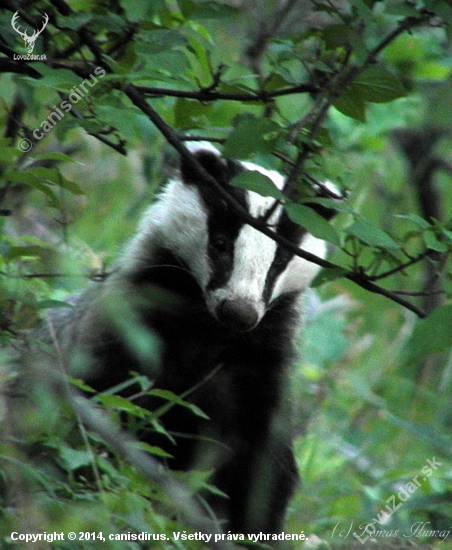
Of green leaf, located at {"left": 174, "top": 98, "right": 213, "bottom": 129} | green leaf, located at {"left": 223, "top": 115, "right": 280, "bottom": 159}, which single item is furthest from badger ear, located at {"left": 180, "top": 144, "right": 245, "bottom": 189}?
green leaf, located at {"left": 223, "top": 115, "right": 280, "bottom": 159}

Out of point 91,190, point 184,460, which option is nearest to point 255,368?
point 184,460

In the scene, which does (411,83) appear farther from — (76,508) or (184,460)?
(76,508)

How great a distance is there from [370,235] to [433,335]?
25 cm

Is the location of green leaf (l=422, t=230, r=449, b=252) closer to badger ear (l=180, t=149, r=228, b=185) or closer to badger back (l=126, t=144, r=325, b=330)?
badger back (l=126, t=144, r=325, b=330)

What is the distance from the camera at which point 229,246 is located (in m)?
2.77

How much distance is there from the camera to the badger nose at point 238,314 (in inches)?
98.7

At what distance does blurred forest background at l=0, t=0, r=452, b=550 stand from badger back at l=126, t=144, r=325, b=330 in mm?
166

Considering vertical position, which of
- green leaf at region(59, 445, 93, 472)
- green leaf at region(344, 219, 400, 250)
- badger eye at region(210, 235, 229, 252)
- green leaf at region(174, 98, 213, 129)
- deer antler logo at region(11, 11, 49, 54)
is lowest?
badger eye at region(210, 235, 229, 252)

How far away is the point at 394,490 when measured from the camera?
3113 millimetres

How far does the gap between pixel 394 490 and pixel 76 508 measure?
6.34ft

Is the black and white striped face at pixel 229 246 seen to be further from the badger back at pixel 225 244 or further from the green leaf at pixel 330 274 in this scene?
the green leaf at pixel 330 274

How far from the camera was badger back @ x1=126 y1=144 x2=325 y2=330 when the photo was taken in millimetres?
2607

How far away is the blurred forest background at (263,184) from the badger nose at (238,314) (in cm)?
39

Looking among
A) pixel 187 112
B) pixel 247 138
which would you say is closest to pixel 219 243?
pixel 187 112
